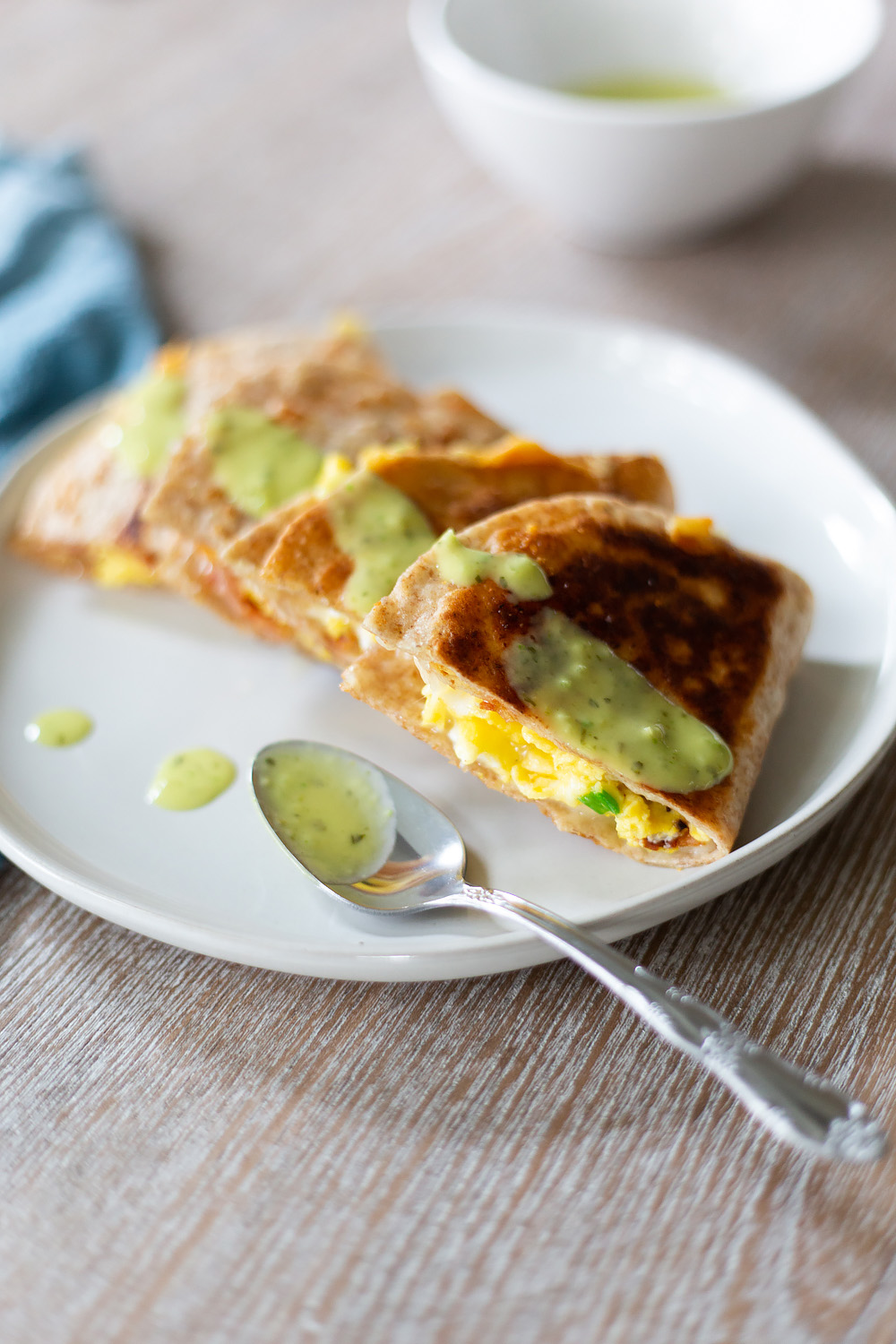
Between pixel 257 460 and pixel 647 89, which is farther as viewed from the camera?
pixel 647 89

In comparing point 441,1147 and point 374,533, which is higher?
point 374,533

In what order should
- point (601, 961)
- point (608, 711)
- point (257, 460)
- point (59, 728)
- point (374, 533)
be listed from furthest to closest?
point (257, 460), point (59, 728), point (374, 533), point (608, 711), point (601, 961)

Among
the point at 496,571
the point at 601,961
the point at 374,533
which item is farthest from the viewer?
the point at 374,533

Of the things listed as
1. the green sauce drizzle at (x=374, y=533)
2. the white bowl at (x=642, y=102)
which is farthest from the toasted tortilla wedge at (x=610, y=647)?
the white bowl at (x=642, y=102)

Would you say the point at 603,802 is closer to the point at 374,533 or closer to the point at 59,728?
the point at 374,533

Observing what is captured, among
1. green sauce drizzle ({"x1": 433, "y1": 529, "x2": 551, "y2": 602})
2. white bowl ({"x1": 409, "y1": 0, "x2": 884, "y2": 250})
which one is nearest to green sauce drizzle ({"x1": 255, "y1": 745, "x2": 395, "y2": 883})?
green sauce drizzle ({"x1": 433, "y1": 529, "x2": 551, "y2": 602})

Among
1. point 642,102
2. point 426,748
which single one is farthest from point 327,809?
point 642,102
